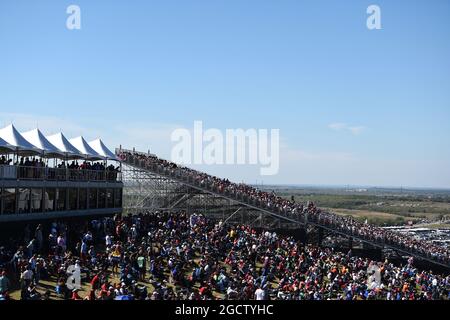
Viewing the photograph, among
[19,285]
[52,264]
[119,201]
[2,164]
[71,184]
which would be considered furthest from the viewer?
[119,201]

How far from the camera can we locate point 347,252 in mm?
41594

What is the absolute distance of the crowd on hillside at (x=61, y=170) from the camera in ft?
90.9

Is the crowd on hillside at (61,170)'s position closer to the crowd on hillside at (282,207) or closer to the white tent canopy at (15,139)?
the white tent canopy at (15,139)

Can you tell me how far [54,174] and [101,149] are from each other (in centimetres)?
777

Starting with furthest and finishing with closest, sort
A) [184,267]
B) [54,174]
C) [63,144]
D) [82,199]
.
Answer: [82,199] < [63,144] < [54,174] < [184,267]

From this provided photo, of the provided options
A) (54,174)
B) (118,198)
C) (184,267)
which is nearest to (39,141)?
(54,174)

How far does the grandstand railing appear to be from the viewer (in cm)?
2644

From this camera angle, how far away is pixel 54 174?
99.8 feet

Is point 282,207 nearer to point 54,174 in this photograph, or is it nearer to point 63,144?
point 63,144

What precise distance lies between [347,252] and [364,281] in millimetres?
12046

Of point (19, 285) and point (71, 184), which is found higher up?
point (71, 184)
